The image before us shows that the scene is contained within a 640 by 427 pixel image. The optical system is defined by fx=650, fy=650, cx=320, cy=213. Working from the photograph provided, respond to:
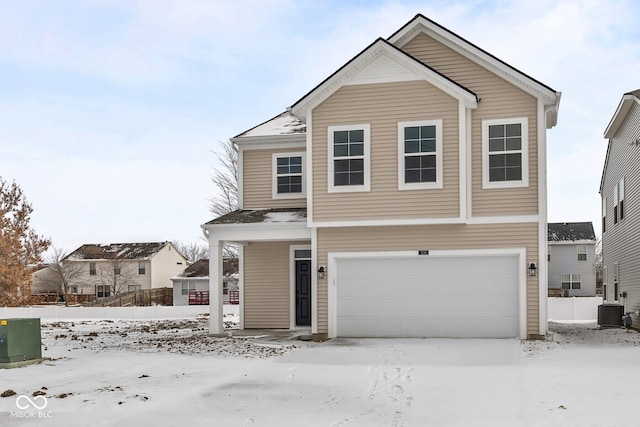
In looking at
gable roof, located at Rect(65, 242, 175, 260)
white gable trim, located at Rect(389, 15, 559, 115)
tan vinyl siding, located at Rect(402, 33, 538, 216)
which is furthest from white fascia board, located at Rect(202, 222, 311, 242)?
gable roof, located at Rect(65, 242, 175, 260)

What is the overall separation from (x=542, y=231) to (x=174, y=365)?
9.33 meters

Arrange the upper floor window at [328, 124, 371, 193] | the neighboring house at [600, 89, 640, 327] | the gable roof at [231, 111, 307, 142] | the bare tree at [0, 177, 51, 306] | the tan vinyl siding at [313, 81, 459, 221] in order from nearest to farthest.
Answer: the tan vinyl siding at [313, 81, 459, 221], the upper floor window at [328, 124, 371, 193], the gable roof at [231, 111, 307, 142], the neighboring house at [600, 89, 640, 327], the bare tree at [0, 177, 51, 306]

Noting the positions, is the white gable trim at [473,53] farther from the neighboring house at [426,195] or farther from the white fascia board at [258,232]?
the white fascia board at [258,232]

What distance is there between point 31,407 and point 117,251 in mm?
53355

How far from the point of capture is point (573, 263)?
50812mm

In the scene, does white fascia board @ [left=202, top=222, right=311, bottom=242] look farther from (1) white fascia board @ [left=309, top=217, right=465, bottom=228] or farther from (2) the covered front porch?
(2) the covered front porch

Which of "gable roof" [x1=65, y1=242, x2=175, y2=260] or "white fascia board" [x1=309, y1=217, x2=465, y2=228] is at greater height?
"white fascia board" [x1=309, y1=217, x2=465, y2=228]

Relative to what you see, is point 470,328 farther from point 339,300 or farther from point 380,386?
point 380,386

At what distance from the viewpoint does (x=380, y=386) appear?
10.4 metres

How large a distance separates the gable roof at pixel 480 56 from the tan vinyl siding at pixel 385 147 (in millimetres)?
1509

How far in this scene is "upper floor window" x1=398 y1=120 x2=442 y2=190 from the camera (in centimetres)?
1619

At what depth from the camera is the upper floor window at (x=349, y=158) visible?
16.6 m

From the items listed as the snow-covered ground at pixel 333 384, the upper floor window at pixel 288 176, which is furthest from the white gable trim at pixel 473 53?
the snow-covered ground at pixel 333 384

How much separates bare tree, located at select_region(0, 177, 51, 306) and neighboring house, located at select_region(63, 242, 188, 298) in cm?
1935
